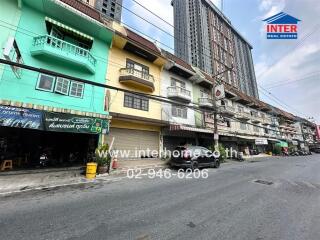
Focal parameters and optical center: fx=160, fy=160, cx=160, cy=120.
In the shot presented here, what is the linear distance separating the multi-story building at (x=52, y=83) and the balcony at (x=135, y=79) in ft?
5.56

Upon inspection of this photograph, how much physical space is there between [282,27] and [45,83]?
1605cm

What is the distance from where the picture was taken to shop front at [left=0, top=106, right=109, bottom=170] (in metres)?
→ 8.32

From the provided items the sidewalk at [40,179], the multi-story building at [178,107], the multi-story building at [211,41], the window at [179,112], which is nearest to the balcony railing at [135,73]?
the multi-story building at [178,107]

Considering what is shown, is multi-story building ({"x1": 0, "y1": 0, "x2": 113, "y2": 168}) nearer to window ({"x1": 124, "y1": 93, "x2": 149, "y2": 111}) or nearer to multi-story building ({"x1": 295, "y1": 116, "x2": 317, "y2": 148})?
window ({"x1": 124, "y1": 93, "x2": 149, "y2": 111})

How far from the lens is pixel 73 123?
9.72 meters

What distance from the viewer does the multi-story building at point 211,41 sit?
52781 millimetres

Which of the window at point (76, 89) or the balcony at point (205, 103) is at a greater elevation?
the balcony at point (205, 103)

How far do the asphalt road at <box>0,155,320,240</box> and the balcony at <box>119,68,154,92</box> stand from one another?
957 centimetres

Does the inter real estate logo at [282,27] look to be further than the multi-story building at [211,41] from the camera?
No

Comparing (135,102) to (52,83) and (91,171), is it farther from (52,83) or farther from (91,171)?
(91,171)

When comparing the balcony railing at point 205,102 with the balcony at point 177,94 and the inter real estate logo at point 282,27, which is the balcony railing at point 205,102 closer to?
the balcony at point 177,94

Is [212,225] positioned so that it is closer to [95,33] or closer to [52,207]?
[52,207]

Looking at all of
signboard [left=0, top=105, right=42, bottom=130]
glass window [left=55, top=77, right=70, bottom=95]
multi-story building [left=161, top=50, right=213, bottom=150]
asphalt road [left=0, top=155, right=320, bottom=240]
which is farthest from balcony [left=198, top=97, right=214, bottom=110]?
signboard [left=0, top=105, right=42, bottom=130]

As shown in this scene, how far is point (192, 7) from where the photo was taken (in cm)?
5569
